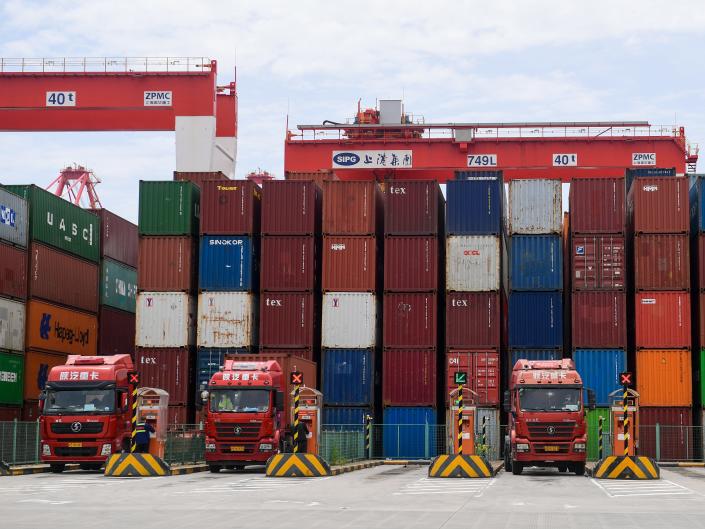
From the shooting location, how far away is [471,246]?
4325 centimetres

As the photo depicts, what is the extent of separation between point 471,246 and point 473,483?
703 inches

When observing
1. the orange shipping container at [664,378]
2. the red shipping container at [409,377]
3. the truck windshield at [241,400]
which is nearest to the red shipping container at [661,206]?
the orange shipping container at [664,378]

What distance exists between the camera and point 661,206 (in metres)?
42.9

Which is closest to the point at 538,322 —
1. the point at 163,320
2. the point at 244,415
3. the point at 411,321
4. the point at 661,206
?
the point at 411,321

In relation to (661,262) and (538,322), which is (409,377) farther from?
(661,262)

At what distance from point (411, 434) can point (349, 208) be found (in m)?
8.65

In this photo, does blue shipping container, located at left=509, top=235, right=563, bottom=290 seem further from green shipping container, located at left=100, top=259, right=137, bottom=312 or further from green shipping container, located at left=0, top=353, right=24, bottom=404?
green shipping container, located at left=0, top=353, right=24, bottom=404

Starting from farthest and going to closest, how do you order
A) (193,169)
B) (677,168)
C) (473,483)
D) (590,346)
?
(677,168) → (193,169) → (590,346) → (473,483)

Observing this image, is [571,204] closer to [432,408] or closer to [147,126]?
[432,408]

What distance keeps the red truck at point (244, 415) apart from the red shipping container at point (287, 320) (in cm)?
1041

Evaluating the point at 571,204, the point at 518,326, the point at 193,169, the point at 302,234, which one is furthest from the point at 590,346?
the point at 193,169

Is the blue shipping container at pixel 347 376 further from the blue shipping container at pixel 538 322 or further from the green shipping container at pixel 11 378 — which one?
the green shipping container at pixel 11 378

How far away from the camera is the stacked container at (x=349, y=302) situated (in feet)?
139

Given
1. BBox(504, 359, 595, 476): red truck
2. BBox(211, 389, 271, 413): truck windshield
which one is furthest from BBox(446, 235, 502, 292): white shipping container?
BBox(211, 389, 271, 413): truck windshield
